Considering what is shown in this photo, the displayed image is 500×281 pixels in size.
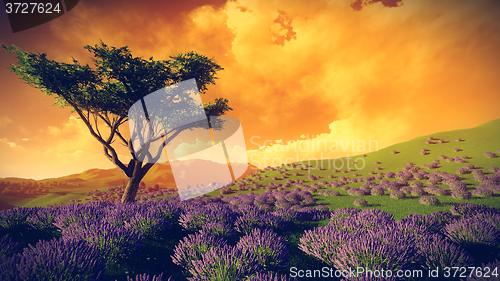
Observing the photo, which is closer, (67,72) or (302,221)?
(302,221)

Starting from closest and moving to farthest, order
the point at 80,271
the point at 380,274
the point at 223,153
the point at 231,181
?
the point at 80,271, the point at 380,274, the point at 223,153, the point at 231,181

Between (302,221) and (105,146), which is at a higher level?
(105,146)

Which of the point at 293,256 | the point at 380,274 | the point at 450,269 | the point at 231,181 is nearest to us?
the point at 380,274

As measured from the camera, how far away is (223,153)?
987 inches

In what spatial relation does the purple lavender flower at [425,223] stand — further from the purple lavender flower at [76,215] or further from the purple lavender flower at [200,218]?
the purple lavender flower at [76,215]

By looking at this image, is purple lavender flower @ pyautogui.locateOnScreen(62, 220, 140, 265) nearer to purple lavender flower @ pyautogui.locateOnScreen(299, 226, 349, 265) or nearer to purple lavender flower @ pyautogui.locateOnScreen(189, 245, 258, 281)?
purple lavender flower @ pyautogui.locateOnScreen(189, 245, 258, 281)

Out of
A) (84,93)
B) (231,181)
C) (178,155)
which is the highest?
(84,93)

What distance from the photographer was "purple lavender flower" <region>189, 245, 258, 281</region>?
319 centimetres

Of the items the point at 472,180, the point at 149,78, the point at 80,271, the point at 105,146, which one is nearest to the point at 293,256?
the point at 80,271

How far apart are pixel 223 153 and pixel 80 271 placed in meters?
22.2

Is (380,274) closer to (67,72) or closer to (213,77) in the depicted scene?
(213,77)

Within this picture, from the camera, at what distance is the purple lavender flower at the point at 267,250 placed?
12.5 ft

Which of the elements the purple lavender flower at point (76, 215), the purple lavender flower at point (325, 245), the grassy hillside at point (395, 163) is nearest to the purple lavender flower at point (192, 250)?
the purple lavender flower at point (325, 245)

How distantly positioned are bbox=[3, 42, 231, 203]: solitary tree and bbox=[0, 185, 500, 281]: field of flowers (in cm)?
1195
